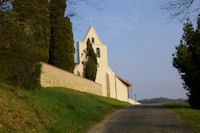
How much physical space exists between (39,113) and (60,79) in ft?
39.8

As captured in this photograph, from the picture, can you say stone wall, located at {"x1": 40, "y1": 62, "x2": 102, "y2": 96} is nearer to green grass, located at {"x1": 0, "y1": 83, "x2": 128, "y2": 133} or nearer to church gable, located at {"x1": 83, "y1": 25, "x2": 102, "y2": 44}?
green grass, located at {"x1": 0, "y1": 83, "x2": 128, "y2": 133}

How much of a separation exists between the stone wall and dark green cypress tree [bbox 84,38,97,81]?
661 cm

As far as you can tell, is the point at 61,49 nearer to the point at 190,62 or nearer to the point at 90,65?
the point at 90,65

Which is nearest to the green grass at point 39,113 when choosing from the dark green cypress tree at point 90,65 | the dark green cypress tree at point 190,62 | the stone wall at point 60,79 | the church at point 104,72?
the stone wall at point 60,79

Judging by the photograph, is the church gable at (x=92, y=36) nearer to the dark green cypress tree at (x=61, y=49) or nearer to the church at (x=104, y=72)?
the church at (x=104, y=72)

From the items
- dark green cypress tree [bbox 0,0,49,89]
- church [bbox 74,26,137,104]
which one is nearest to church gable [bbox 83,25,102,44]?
church [bbox 74,26,137,104]

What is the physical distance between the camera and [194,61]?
18.2m

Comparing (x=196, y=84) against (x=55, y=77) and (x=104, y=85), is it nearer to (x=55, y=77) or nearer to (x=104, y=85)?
(x=55, y=77)

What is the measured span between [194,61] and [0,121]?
14849 mm

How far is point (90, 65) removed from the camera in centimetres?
3722

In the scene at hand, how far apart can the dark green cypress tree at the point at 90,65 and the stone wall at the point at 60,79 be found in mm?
6614

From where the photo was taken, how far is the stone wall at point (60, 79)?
20359 millimetres

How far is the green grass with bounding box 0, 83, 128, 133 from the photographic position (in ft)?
29.7

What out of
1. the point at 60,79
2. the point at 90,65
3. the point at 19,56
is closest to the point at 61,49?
the point at 60,79
